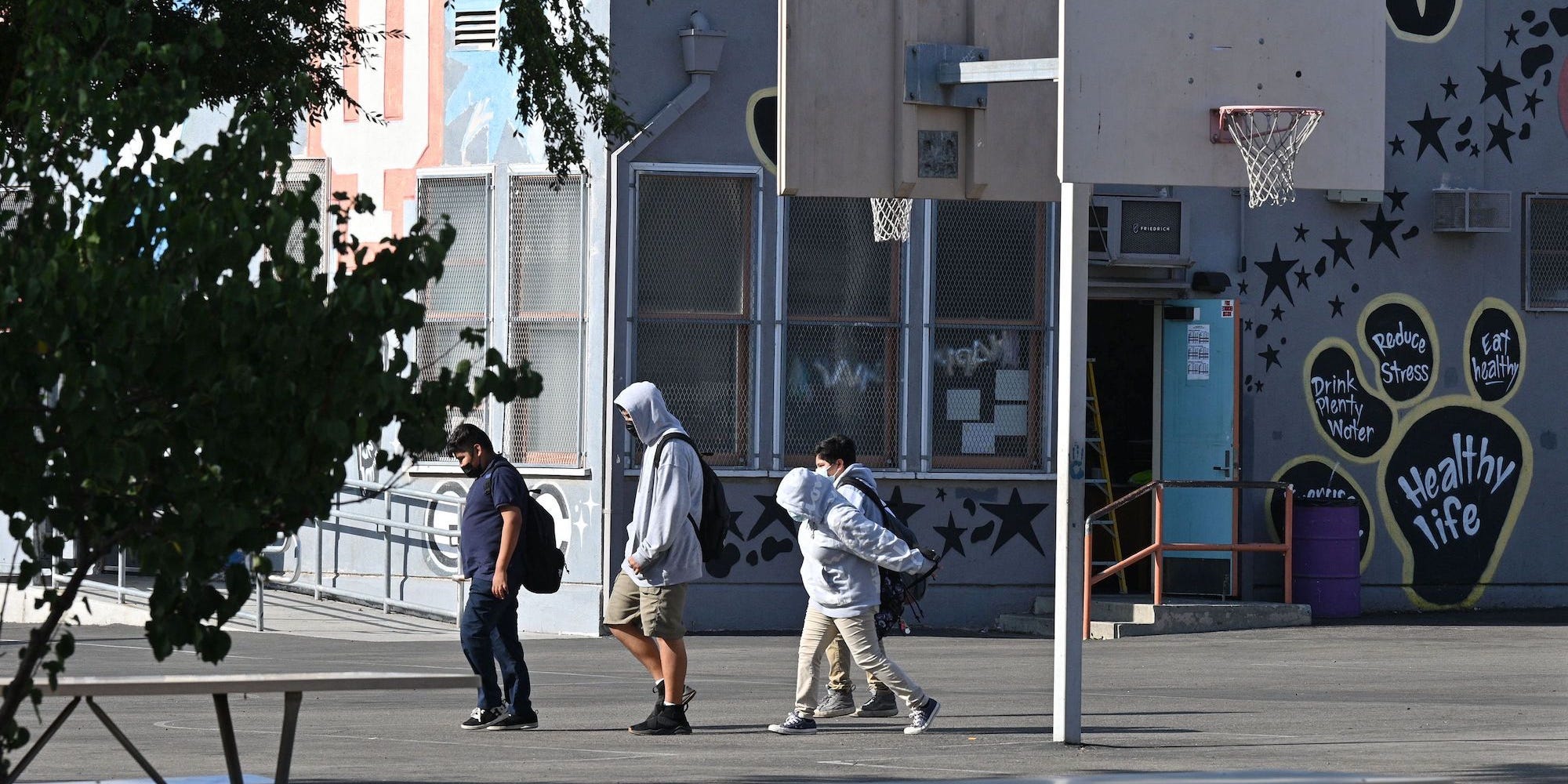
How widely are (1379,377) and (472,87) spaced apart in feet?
27.7

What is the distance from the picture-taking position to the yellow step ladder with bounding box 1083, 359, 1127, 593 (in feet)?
61.8

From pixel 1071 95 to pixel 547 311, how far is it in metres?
8.42

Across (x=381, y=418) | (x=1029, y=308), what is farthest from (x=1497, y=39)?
(x=381, y=418)

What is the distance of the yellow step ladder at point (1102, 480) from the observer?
18828mm

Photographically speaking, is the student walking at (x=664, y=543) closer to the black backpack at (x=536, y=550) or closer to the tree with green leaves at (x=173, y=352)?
the black backpack at (x=536, y=550)

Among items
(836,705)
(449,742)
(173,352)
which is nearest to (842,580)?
(836,705)

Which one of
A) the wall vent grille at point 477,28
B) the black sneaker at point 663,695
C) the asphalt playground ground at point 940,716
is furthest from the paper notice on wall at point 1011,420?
the black sneaker at point 663,695

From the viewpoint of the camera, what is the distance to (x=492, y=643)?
11.3 m

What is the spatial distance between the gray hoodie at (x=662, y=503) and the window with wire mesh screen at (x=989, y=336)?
7051mm

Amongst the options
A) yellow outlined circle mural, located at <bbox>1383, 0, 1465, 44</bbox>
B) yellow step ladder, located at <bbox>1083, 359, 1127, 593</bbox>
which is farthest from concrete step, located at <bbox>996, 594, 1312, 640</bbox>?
yellow outlined circle mural, located at <bbox>1383, 0, 1465, 44</bbox>

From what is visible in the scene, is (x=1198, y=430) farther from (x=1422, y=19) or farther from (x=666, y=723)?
(x=666, y=723)

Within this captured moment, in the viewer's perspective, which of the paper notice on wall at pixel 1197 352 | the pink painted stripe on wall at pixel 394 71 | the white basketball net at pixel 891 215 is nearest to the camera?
the white basketball net at pixel 891 215

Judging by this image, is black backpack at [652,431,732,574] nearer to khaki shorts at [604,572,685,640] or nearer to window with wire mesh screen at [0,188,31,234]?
khaki shorts at [604,572,685,640]

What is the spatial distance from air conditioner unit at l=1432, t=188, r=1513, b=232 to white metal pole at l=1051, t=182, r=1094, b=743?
370 inches
